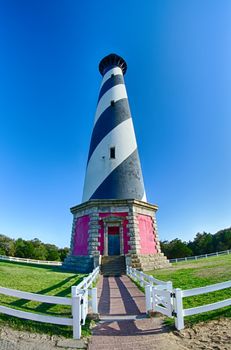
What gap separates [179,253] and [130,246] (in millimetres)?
23780

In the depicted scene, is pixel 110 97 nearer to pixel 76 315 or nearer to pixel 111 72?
pixel 111 72

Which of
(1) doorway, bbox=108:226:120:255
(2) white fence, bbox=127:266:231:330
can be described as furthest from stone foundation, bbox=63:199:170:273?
(2) white fence, bbox=127:266:231:330

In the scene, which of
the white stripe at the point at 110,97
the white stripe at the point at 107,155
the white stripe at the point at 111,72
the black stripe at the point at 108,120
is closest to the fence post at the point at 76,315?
the white stripe at the point at 107,155

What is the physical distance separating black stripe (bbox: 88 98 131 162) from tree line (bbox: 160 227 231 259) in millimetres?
23908

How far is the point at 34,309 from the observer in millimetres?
5547

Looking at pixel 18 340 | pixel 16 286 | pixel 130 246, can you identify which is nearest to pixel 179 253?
pixel 130 246

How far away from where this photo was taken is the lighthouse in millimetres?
15188

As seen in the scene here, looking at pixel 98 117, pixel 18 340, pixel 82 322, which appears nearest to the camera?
pixel 18 340

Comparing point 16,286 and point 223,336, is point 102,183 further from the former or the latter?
point 223,336

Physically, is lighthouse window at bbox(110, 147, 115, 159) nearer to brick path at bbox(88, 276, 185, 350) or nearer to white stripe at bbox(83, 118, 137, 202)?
white stripe at bbox(83, 118, 137, 202)

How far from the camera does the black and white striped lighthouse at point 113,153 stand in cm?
1723

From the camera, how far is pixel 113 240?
52.1 feet

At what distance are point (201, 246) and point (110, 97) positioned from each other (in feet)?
96.4

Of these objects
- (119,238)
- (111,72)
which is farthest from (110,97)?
(119,238)
